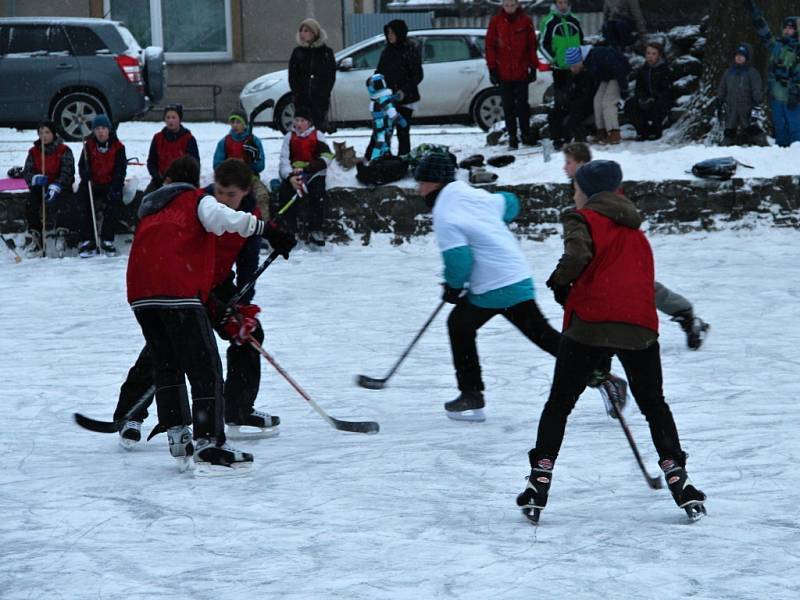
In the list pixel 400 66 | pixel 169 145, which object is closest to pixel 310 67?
pixel 400 66

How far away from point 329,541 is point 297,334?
14.1 ft

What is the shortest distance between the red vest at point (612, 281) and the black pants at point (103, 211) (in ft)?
27.6

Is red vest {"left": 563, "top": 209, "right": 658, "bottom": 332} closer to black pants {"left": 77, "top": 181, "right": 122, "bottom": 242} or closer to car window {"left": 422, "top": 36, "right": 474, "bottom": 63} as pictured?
black pants {"left": 77, "top": 181, "right": 122, "bottom": 242}

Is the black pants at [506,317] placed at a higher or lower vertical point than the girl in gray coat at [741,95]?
lower

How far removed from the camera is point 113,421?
Result: 20.8 feet

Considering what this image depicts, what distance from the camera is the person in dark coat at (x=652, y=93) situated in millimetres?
13133

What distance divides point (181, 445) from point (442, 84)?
435 inches

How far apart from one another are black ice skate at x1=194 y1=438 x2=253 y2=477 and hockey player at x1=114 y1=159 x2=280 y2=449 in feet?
1.45

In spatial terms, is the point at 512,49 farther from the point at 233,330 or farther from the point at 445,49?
the point at 233,330

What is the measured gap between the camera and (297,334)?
354 inches

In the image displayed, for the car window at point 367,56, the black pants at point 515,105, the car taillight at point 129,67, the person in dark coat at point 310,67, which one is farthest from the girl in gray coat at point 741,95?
the car taillight at point 129,67

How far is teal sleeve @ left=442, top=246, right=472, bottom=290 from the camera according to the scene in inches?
242

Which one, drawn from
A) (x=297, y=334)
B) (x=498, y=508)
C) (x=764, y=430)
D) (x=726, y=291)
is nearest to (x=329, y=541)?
(x=498, y=508)

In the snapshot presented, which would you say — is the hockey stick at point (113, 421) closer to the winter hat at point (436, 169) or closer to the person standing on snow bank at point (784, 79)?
the winter hat at point (436, 169)
